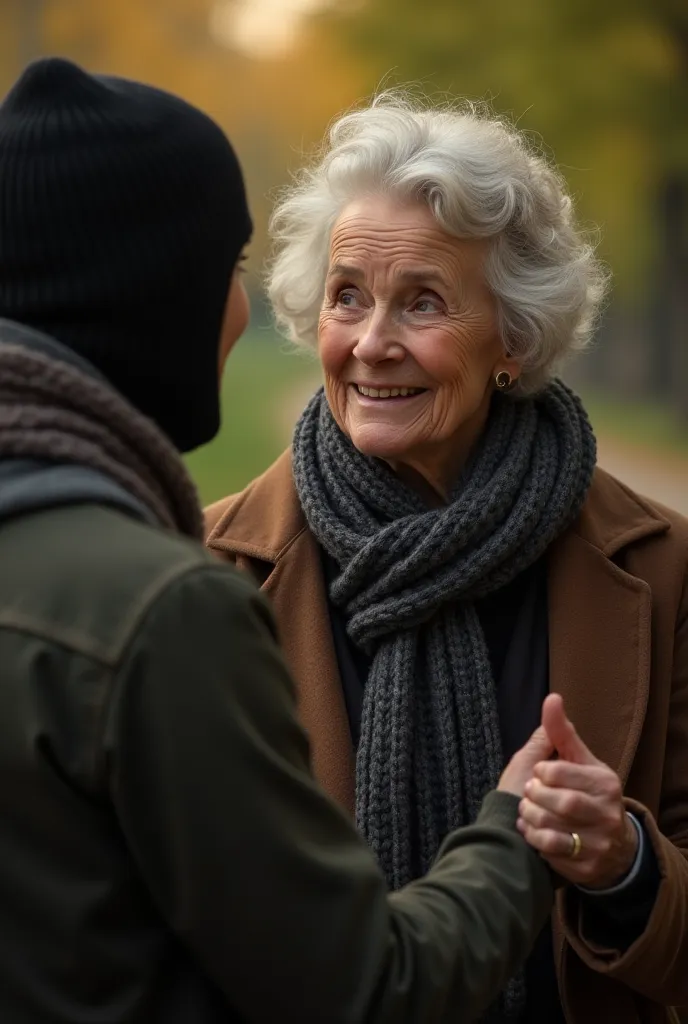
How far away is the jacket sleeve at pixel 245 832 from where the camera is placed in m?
1.24

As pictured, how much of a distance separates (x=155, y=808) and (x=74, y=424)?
363mm

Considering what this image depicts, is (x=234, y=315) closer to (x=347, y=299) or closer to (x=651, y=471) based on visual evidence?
(x=347, y=299)

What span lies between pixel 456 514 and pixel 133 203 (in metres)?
1.19

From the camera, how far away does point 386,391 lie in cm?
258

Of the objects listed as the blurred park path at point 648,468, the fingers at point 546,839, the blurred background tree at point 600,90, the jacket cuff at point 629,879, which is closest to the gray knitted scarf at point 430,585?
the jacket cuff at point 629,879

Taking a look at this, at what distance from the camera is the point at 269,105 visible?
6578mm

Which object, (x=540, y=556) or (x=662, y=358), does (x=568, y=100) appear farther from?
(x=540, y=556)

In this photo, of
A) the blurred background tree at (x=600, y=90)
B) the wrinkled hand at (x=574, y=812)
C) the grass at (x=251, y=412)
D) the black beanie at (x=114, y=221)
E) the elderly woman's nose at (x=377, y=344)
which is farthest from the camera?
the blurred background tree at (x=600, y=90)

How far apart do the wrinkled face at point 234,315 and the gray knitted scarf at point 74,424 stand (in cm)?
20

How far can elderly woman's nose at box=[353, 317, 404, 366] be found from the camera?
255cm

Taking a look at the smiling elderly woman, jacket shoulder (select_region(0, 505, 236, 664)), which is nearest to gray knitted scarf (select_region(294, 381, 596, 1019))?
the smiling elderly woman

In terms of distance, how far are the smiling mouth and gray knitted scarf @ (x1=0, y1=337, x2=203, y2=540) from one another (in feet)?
3.85

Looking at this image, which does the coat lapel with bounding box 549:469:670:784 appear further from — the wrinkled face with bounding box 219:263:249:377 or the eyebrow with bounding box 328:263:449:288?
the wrinkled face with bounding box 219:263:249:377

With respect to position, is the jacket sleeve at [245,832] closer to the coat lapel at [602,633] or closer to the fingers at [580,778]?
the fingers at [580,778]
